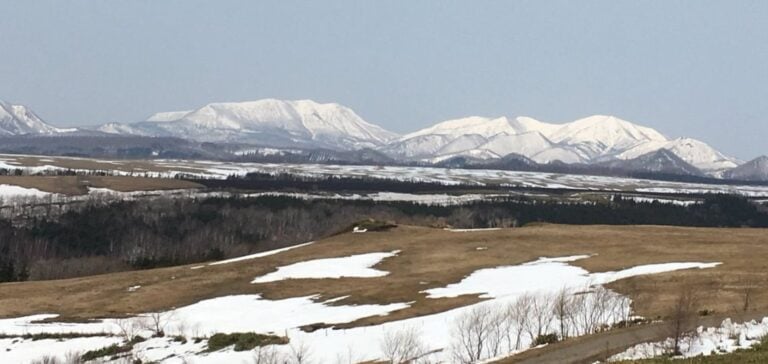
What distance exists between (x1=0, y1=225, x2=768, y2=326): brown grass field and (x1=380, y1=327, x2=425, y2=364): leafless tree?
26.3ft

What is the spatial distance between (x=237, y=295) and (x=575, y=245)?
39.6 metres

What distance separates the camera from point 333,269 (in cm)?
7875

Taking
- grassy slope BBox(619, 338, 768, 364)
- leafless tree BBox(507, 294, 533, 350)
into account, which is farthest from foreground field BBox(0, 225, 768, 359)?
grassy slope BBox(619, 338, 768, 364)

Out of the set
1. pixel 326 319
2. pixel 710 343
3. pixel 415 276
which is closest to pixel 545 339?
pixel 710 343

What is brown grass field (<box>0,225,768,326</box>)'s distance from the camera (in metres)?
48.7

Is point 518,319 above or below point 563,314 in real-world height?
Answer: below

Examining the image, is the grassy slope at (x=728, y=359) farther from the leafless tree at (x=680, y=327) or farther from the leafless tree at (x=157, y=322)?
the leafless tree at (x=157, y=322)

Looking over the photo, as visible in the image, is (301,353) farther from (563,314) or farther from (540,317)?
(563,314)

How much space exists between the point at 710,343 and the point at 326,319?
98.1 ft

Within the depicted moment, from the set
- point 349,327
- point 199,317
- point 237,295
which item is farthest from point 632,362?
point 237,295

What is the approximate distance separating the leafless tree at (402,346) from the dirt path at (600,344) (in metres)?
6.77

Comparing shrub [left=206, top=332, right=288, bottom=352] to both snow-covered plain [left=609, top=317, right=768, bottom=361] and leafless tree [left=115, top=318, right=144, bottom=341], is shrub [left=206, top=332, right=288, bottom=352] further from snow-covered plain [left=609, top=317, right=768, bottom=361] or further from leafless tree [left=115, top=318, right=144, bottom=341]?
snow-covered plain [left=609, top=317, right=768, bottom=361]

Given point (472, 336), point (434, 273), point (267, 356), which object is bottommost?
point (267, 356)

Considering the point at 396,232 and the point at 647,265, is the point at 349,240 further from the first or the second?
the point at 647,265
